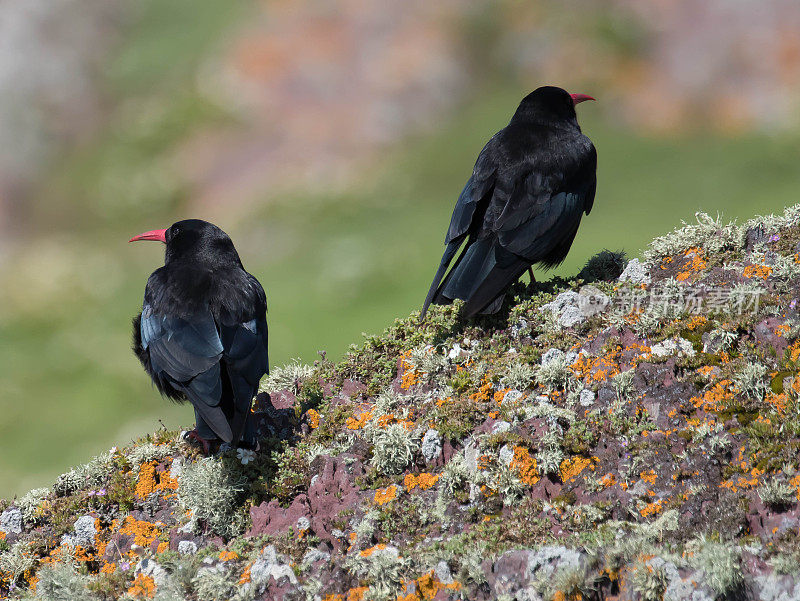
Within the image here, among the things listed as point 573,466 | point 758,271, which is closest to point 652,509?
point 573,466

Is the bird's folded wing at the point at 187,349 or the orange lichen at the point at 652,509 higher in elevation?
the bird's folded wing at the point at 187,349

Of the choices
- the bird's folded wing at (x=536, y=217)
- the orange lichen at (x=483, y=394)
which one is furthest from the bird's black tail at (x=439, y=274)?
the orange lichen at (x=483, y=394)

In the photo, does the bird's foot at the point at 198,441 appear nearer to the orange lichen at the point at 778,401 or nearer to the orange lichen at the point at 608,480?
the orange lichen at the point at 608,480

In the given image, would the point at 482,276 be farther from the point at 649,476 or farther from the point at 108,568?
the point at 108,568

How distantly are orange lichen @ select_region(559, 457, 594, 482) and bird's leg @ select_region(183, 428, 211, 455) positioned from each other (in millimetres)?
2847

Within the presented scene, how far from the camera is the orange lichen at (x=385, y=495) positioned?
5.56m

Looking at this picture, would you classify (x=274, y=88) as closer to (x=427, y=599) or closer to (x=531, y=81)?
(x=531, y=81)

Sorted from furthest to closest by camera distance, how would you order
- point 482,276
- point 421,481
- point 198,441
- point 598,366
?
1. point 482,276
2. point 198,441
3. point 598,366
4. point 421,481

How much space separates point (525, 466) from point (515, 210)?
2987mm

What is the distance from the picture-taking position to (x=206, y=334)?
681cm

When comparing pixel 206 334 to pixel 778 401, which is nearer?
pixel 778 401

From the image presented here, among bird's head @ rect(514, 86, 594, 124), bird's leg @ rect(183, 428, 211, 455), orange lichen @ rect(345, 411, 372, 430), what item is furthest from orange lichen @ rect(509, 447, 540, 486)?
bird's head @ rect(514, 86, 594, 124)

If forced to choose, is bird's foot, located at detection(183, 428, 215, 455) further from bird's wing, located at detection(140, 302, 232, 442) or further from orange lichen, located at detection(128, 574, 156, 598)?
orange lichen, located at detection(128, 574, 156, 598)

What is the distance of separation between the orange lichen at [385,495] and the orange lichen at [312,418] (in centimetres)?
115
